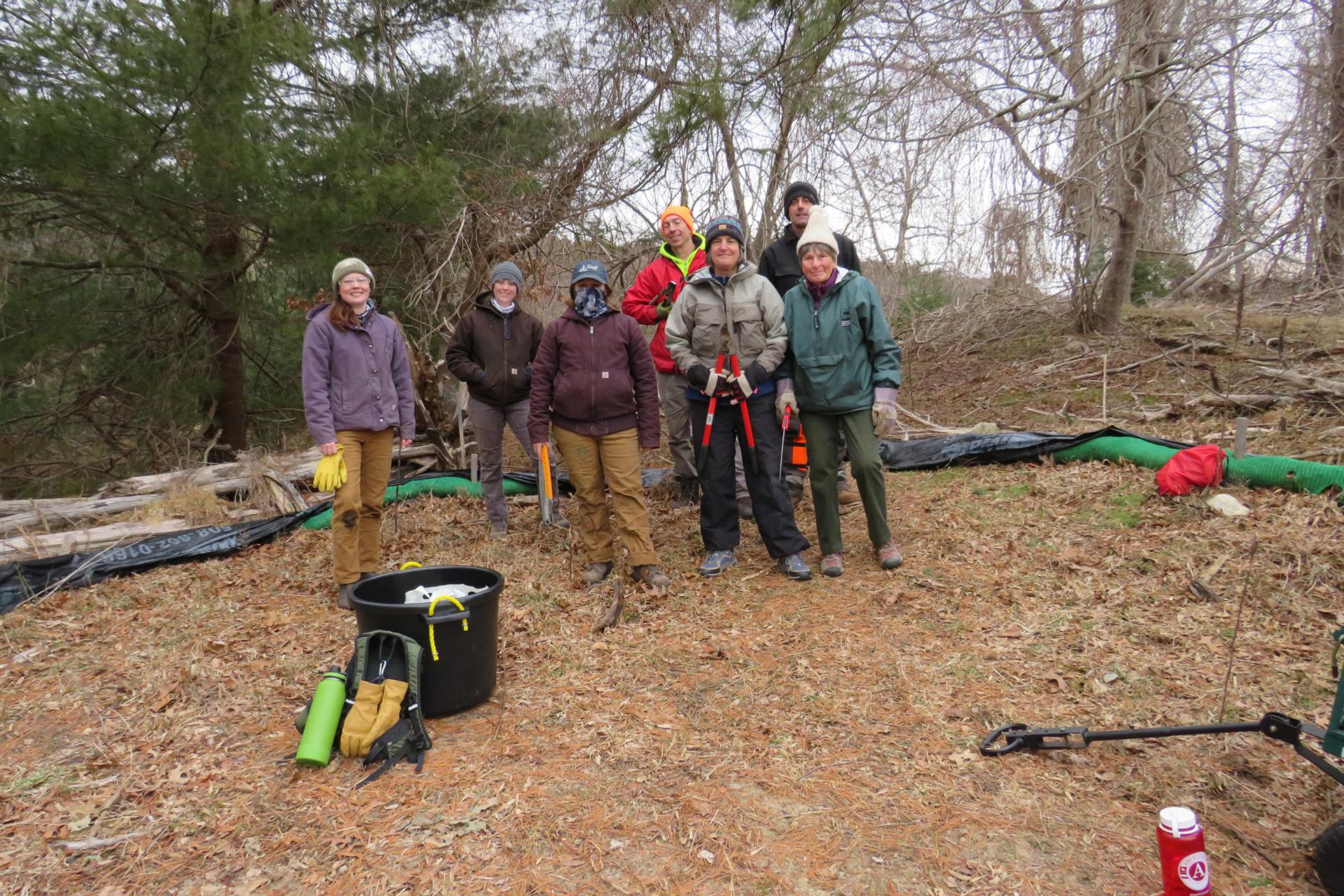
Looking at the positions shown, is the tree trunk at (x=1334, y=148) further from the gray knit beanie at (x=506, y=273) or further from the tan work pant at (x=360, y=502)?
the tan work pant at (x=360, y=502)

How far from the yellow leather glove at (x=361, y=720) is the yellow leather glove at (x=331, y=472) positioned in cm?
160

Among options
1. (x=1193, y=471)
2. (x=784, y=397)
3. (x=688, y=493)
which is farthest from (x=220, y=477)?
(x=1193, y=471)

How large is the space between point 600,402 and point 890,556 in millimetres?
1942

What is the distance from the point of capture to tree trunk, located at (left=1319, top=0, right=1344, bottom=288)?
7.25 meters

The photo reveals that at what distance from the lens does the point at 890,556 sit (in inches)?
187

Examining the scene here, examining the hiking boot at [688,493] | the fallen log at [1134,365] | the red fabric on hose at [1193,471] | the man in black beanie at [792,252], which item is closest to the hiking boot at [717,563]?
the man in black beanie at [792,252]

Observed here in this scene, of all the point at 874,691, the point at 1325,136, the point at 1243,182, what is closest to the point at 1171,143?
the point at 1243,182

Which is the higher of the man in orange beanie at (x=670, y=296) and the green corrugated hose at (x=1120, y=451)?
the man in orange beanie at (x=670, y=296)

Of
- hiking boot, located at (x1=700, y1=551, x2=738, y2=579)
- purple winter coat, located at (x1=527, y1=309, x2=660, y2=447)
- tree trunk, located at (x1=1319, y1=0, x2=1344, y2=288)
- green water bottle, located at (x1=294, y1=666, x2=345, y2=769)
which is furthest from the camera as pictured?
tree trunk, located at (x1=1319, y1=0, x2=1344, y2=288)

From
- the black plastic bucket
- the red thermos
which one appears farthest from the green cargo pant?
the red thermos

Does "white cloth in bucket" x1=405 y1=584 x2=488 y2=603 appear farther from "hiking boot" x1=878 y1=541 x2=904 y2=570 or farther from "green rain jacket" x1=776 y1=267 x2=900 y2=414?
"hiking boot" x1=878 y1=541 x2=904 y2=570

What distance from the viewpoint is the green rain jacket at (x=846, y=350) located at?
14.8ft

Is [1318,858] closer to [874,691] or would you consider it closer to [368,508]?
[874,691]

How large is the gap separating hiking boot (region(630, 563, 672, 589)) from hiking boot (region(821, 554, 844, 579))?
0.92 metres
